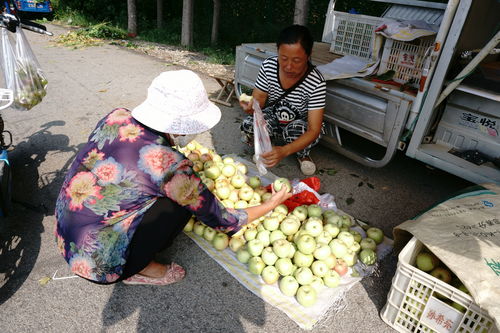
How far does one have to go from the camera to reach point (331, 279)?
250cm

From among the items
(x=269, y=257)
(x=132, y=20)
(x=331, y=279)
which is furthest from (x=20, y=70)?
(x=132, y=20)

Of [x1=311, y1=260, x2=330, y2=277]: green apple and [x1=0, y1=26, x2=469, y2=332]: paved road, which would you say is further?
[x1=311, y1=260, x2=330, y2=277]: green apple

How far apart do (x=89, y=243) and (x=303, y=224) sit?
1.77 m

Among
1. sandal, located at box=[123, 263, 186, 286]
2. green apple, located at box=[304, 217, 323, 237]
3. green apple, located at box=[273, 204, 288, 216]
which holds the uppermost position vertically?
green apple, located at box=[304, 217, 323, 237]

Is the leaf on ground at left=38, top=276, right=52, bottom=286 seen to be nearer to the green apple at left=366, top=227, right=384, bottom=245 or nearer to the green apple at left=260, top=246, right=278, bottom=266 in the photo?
the green apple at left=260, top=246, right=278, bottom=266

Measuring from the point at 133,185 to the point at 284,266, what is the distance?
4.28 feet

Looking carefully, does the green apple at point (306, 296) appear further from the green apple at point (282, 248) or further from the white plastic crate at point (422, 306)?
the white plastic crate at point (422, 306)

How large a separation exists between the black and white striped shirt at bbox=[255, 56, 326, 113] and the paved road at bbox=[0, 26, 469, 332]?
2.89 feet

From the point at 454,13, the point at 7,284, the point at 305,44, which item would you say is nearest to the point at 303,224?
the point at 305,44

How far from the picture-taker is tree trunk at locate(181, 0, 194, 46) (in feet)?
32.5

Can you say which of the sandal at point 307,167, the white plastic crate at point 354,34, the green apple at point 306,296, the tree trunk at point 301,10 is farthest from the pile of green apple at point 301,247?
the tree trunk at point 301,10

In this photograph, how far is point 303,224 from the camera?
299 cm

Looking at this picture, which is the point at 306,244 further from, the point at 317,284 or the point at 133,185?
the point at 133,185

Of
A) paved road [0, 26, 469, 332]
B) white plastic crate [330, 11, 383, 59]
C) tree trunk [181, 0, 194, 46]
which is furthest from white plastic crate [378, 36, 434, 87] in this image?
tree trunk [181, 0, 194, 46]
